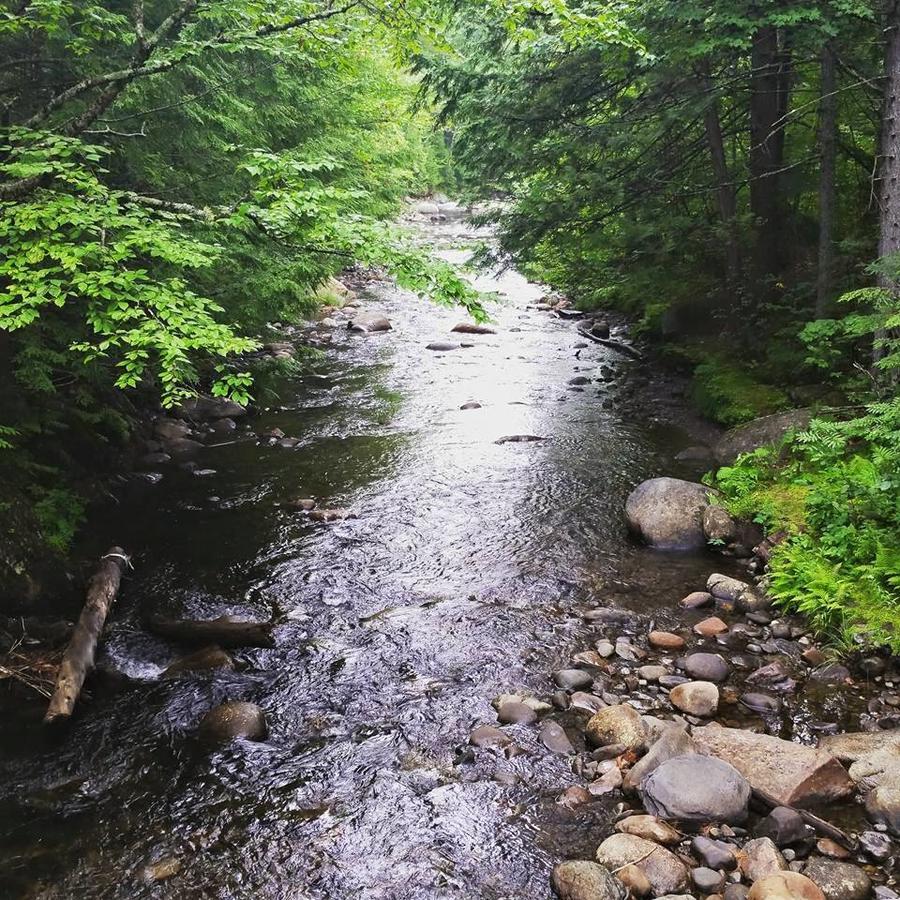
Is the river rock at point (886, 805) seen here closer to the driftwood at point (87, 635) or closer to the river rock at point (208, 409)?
the driftwood at point (87, 635)

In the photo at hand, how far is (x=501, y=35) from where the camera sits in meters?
11.5

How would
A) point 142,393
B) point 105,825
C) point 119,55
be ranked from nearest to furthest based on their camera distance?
point 105,825 → point 119,55 → point 142,393

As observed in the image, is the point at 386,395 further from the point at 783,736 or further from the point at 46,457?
the point at 783,736

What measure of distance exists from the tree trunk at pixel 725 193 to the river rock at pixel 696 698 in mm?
8963

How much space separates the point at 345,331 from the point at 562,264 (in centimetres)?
774

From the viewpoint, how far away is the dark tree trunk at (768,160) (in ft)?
38.8

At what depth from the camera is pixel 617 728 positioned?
552 cm

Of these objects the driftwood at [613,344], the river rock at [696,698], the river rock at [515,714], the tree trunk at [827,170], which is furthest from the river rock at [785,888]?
the driftwood at [613,344]

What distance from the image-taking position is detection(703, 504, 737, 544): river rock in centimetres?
864

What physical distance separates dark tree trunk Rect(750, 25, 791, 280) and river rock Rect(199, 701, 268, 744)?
11299 millimetres

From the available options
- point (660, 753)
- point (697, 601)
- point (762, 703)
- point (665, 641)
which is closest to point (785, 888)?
point (660, 753)

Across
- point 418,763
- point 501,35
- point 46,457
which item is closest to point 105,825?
point 418,763

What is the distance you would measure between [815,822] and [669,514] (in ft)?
15.1

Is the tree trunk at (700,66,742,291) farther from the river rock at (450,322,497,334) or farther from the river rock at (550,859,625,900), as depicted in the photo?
the river rock at (550,859,625,900)
